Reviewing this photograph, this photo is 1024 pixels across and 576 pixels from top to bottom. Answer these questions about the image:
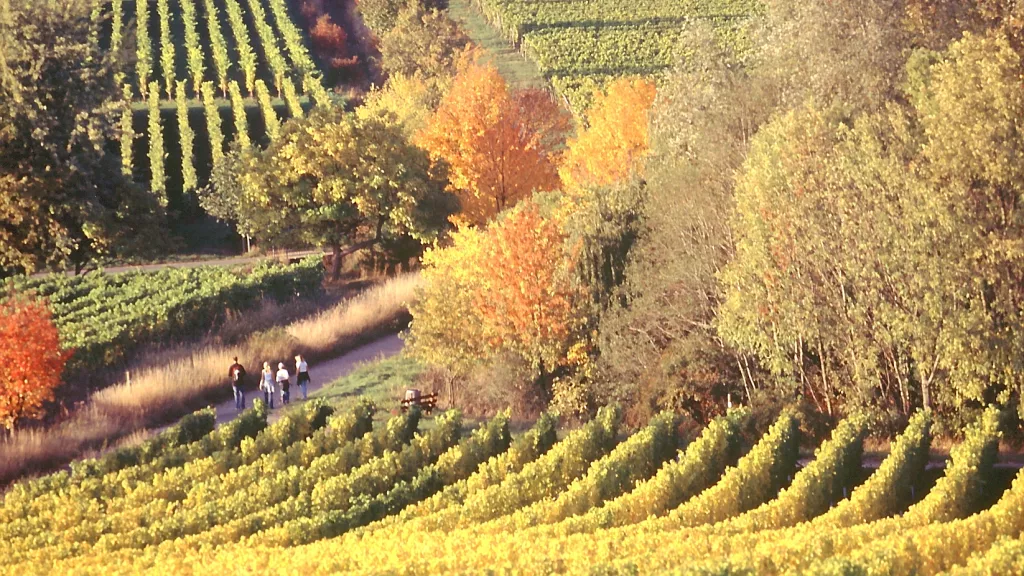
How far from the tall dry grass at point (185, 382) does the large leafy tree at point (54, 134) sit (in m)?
5.47

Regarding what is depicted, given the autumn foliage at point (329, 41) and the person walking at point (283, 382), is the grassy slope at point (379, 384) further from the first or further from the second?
the autumn foliage at point (329, 41)

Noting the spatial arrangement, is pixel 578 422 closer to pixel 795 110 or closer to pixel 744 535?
pixel 795 110

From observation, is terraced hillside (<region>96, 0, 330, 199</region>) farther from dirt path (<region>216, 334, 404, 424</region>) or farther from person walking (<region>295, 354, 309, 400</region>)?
person walking (<region>295, 354, 309, 400</region>)

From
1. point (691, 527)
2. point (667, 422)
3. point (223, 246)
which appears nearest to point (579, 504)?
point (691, 527)

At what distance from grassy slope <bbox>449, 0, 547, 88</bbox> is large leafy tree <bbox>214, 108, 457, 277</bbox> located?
107ft

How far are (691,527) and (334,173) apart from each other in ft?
122

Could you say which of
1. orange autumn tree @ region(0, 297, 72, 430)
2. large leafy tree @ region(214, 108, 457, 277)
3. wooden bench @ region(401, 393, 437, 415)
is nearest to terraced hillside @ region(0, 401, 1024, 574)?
wooden bench @ region(401, 393, 437, 415)

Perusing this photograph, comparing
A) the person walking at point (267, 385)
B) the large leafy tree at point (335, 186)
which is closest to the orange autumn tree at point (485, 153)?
the large leafy tree at point (335, 186)

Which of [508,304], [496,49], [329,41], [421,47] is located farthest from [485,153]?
[329,41]

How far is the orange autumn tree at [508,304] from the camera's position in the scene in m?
38.2

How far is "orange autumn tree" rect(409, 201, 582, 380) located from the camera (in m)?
38.2

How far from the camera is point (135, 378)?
3647 cm

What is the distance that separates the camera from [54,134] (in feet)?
128

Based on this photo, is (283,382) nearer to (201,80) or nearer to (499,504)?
(499,504)
